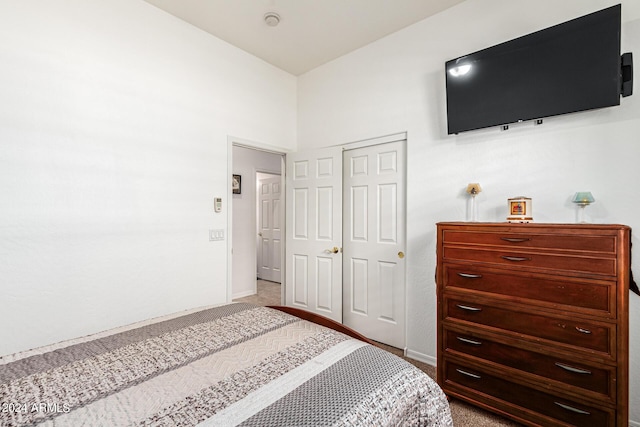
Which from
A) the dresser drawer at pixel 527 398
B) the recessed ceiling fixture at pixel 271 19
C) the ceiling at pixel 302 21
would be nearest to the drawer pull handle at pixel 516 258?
the dresser drawer at pixel 527 398

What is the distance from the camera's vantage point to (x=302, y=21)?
2652 millimetres

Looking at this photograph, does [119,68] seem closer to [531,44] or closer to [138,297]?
[138,297]

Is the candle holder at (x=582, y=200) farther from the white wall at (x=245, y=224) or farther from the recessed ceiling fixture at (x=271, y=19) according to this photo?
the white wall at (x=245, y=224)

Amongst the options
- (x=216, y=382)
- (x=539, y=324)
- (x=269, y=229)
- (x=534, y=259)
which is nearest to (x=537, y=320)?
(x=539, y=324)

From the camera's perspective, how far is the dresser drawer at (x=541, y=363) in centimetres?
152

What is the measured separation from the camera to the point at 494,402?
185 centimetres

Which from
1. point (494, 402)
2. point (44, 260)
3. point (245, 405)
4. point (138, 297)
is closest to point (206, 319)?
point (245, 405)

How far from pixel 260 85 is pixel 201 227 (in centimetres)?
172

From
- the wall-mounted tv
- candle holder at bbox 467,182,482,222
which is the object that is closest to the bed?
candle holder at bbox 467,182,482,222

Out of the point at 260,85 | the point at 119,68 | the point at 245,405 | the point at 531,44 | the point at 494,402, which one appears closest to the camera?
the point at 245,405

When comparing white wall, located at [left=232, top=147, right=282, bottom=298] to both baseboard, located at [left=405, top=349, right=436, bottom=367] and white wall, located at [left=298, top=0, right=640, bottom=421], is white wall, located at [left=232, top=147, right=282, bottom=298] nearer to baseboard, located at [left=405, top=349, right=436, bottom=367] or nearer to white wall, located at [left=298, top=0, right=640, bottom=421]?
white wall, located at [left=298, top=0, right=640, bottom=421]

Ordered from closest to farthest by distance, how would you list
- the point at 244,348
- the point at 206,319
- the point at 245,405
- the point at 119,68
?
the point at 245,405 < the point at 244,348 < the point at 206,319 < the point at 119,68

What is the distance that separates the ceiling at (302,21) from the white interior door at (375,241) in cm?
109

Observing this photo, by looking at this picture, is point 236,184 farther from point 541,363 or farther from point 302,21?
point 541,363
